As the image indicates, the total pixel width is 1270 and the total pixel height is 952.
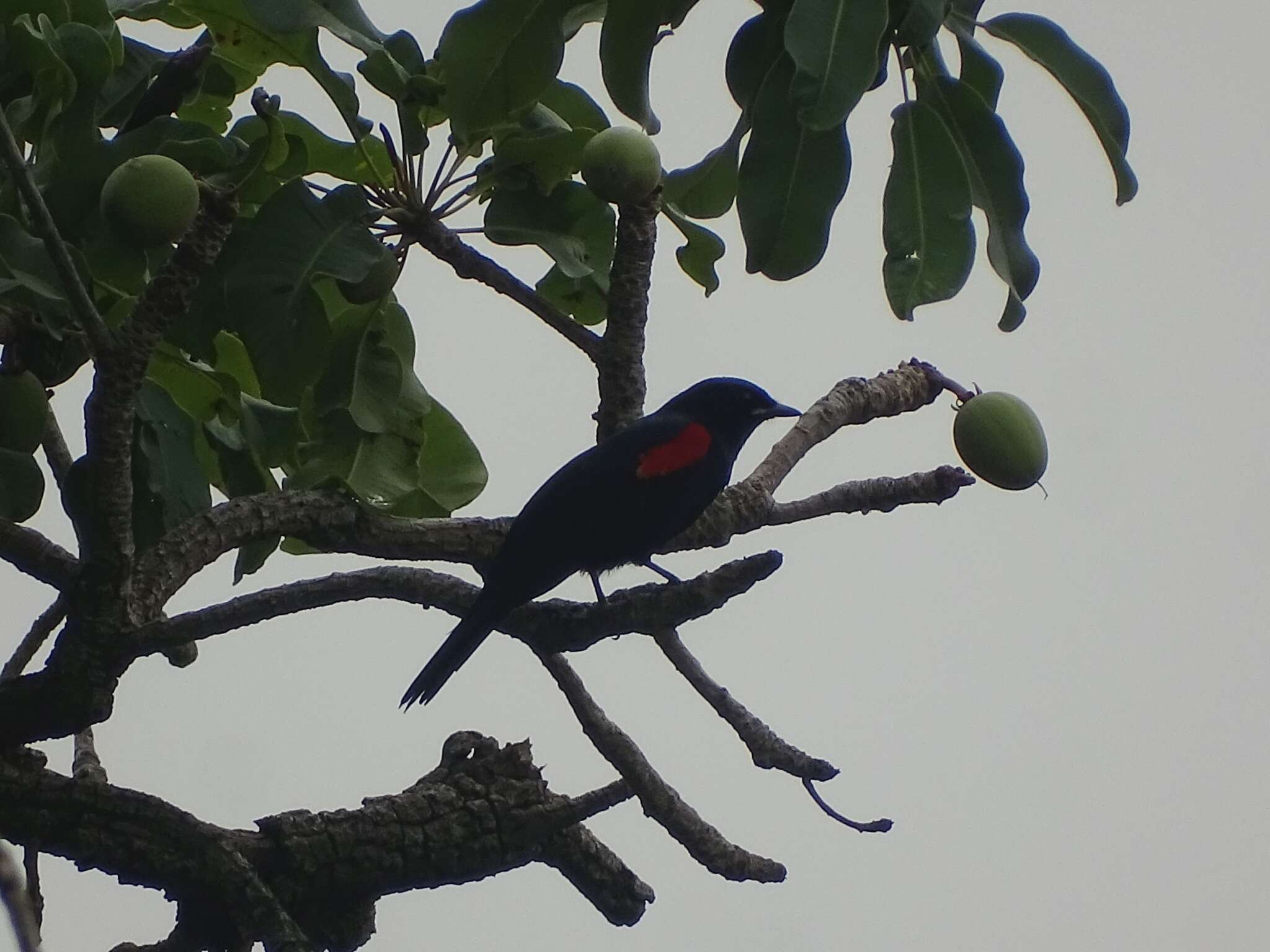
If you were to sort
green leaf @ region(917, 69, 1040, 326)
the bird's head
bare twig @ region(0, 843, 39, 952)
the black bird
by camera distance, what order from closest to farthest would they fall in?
bare twig @ region(0, 843, 39, 952), green leaf @ region(917, 69, 1040, 326), the black bird, the bird's head

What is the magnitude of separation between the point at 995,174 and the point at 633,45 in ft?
2.96

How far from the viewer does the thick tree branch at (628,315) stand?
2.98 metres

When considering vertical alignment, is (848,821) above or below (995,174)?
below

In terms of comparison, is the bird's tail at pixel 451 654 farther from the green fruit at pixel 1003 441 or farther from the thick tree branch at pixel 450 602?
the green fruit at pixel 1003 441

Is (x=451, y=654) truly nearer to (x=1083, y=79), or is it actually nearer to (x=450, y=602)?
(x=450, y=602)

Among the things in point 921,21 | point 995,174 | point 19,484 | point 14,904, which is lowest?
point 14,904

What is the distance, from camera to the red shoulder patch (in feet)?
13.3

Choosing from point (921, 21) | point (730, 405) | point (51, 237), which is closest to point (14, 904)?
point (51, 237)

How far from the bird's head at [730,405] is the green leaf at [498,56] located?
1.53 metres

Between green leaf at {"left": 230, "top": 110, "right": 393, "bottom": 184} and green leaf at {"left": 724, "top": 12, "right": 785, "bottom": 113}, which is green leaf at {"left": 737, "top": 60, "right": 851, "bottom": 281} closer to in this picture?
green leaf at {"left": 724, "top": 12, "right": 785, "bottom": 113}

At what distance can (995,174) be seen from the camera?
3.45 m

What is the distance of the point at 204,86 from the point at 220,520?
1.67 metres

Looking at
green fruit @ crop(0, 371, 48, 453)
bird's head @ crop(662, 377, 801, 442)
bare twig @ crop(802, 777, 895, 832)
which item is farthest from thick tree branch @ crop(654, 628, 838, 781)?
bird's head @ crop(662, 377, 801, 442)

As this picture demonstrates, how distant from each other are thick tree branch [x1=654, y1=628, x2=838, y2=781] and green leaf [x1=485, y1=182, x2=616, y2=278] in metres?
1.04
